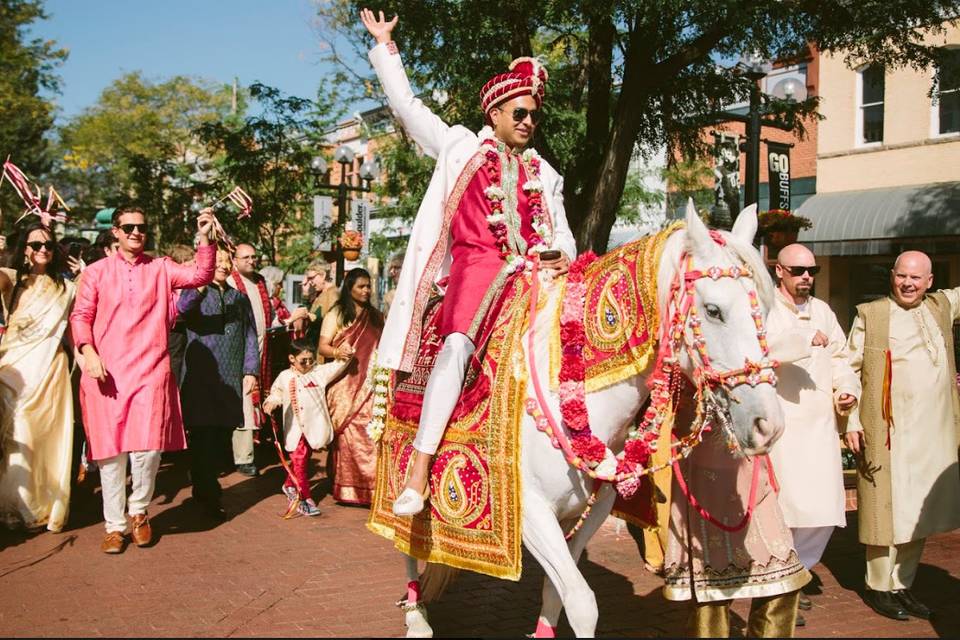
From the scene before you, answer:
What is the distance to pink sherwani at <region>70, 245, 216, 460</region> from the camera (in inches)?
268

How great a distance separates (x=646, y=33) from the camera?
30.8 feet

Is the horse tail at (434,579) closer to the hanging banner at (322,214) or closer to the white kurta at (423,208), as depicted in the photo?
the white kurta at (423,208)

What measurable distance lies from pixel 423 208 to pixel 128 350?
332 cm

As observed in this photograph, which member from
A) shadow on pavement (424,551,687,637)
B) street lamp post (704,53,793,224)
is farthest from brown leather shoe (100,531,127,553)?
street lamp post (704,53,793,224)

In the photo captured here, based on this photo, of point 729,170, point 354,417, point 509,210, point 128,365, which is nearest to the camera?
point 509,210

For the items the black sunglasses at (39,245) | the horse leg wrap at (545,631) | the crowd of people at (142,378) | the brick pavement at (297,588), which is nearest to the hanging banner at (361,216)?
the crowd of people at (142,378)

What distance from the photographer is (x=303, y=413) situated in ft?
28.9

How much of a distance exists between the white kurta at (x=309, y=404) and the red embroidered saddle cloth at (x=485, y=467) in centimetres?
424

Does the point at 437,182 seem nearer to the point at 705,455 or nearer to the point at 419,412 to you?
the point at 419,412

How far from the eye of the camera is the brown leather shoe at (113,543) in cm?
689

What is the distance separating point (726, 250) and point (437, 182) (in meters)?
1.67

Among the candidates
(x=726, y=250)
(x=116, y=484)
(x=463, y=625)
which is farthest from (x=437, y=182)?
(x=116, y=484)

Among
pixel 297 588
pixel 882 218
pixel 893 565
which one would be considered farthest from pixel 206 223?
pixel 882 218

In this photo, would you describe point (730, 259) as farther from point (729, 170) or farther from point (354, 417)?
point (729, 170)
